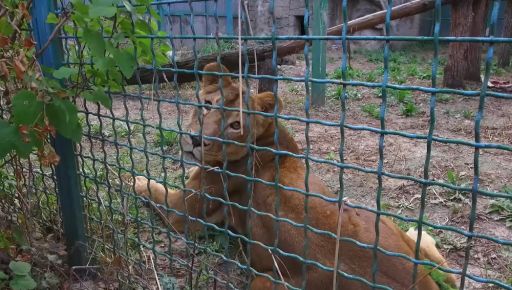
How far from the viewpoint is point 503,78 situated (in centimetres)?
1117

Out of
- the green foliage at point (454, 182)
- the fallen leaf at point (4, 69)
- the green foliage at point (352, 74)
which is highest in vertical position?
the fallen leaf at point (4, 69)

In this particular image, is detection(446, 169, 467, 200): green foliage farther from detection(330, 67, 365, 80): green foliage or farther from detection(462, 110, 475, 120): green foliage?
detection(330, 67, 365, 80): green foliage

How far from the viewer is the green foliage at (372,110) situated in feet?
23.1

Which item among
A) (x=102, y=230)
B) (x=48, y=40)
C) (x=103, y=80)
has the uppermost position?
(x=48, y=40)

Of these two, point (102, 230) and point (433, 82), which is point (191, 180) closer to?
point (102, 230)

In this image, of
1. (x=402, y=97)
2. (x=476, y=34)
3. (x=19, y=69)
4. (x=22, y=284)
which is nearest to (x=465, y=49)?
(x=476, y=34)

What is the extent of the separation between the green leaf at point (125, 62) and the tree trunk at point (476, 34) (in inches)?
309

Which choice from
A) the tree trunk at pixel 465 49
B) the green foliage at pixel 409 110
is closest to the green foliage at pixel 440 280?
the green foliage at pixel 409 110

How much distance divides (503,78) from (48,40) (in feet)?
35.8

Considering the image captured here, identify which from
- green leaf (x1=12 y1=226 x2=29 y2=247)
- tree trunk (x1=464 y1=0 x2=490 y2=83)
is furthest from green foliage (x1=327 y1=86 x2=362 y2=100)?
green leaf (x1=12 y1=226 x2=29 y2=247)

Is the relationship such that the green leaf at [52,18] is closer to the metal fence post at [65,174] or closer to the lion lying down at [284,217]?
the metal fence post at [65,174]

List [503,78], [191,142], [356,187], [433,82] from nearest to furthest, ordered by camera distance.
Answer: [433,82], [191,142], [356,187], [503,78]

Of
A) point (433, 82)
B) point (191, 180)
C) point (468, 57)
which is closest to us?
point (433, 82)

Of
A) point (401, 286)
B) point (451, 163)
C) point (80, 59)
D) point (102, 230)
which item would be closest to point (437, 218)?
point (451, 163)
